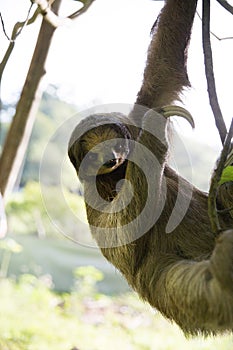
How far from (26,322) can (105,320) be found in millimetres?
1412

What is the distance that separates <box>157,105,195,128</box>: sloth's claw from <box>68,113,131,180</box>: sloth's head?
0.75ft

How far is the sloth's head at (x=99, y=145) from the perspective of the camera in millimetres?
2584

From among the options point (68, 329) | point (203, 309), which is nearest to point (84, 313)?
point (68, 329)

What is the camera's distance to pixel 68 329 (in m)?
6.59

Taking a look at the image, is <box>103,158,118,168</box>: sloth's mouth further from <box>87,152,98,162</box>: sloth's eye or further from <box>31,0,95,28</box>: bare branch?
<box>31,0,95,28</box>: bare branch

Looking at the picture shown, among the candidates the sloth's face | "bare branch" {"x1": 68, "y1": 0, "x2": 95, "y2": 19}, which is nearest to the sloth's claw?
the sloth's face

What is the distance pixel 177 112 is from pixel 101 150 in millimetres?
382

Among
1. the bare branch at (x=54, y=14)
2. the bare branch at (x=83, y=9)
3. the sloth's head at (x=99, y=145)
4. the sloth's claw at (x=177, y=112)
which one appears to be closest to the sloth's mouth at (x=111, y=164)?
the sloth's head at (x=99, y=145)

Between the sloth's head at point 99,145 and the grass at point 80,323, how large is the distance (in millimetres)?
3101

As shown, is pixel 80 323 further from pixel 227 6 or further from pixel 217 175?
pixel 217 175

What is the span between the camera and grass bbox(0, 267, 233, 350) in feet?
19.6

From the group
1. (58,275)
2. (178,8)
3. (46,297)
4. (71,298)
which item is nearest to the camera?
(178,8)

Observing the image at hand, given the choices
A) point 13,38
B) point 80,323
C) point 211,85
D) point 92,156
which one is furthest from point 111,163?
point 80,323

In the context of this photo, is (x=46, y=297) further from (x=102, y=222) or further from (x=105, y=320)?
(x=102, y=222)
